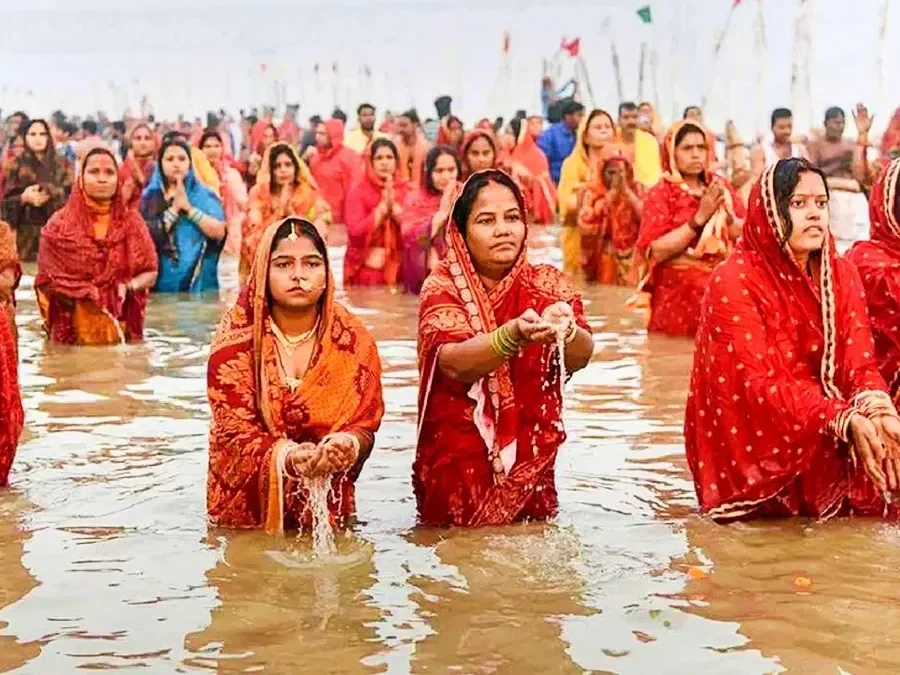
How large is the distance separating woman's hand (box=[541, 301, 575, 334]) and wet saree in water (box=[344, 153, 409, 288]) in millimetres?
8496

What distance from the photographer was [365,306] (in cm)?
1238

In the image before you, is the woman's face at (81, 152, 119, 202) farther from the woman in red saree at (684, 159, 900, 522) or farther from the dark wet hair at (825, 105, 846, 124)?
the dark wet hair at (825, 105, 846, 124)

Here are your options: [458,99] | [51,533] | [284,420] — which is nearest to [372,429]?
[284,420]

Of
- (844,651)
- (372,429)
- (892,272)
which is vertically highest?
(892,272)

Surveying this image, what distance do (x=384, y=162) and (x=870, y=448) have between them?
8.73m

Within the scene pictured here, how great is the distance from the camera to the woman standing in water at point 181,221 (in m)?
12.3

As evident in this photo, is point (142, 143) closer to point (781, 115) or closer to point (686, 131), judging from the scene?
point (686, 131)

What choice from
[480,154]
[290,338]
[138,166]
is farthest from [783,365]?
[138,166]

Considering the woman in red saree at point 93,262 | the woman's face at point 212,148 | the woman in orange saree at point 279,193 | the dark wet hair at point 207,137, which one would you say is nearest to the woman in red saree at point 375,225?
the woman in orange saree at point 279,193

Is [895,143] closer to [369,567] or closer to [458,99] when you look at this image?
[369,567]

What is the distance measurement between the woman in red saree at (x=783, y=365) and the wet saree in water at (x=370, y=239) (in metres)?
8.12

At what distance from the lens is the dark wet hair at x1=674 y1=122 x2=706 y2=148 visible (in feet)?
32.0

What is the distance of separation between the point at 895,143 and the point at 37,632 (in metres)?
11.9

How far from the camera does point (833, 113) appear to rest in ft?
53.0
